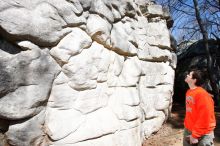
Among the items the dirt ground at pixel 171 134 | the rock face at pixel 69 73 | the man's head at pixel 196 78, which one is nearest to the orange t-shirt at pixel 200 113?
the man's head at pixel 196 78

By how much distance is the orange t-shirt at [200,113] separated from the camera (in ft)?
12.1

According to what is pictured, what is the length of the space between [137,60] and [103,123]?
1.92 meters

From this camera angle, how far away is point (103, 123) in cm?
516

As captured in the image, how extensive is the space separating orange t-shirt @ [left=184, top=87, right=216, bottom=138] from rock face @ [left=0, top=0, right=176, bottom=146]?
173 centimetres

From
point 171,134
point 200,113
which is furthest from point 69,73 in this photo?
point 171,134

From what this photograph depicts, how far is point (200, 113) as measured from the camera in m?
3.73

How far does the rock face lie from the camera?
4.15 metres

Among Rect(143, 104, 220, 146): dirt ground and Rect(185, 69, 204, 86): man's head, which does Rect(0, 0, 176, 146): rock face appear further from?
Rect(185, 69, 204, 86): man's head

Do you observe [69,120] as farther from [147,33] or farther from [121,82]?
[147,33]

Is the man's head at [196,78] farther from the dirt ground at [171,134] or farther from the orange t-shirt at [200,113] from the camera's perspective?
the dirt ground at [171,134]

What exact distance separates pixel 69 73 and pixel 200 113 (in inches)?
80.2

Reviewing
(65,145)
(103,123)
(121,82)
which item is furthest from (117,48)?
(65,145)

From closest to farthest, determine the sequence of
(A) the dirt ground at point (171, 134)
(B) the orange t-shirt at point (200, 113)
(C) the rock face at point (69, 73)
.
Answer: (B) the orange t-shirt at point (200, 113), (C) the rock face at point (69, 73), (A) the dirt ground at point (171, 134)

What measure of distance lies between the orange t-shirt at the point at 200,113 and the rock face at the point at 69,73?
173 cm
